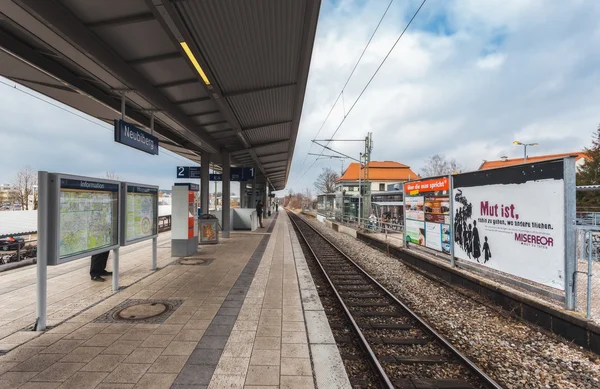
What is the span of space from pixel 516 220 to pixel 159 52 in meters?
7.21

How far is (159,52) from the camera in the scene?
18.6ft

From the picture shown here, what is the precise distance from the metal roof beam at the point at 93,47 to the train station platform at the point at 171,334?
3.99m

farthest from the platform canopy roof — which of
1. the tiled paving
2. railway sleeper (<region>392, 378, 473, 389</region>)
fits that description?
railway sleeper (<region>392, 378, 473, 389</region>)

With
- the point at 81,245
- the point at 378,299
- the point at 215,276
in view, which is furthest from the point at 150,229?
the point at 378,299

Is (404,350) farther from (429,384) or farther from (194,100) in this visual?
(194,100)

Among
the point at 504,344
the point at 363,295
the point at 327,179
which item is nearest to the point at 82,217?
the point at 363,295

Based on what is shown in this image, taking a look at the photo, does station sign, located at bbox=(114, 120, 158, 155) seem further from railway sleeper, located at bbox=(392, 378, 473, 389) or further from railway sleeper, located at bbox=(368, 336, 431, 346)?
railway sleeper, located at bbox=(392, 378, 473, 389)

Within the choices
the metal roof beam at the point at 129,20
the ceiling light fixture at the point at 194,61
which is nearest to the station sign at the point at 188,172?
the ceiling light fixture at the point at 194,61

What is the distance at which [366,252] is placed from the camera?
1255 cm

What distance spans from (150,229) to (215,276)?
1814mm

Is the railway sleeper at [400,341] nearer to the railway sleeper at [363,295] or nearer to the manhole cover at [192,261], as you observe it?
the railway sleeper at [363,295]

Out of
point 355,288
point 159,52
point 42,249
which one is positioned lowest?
point 355,288

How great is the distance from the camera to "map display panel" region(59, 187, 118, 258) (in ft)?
14.2

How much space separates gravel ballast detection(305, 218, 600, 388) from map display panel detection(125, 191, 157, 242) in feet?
18.5
